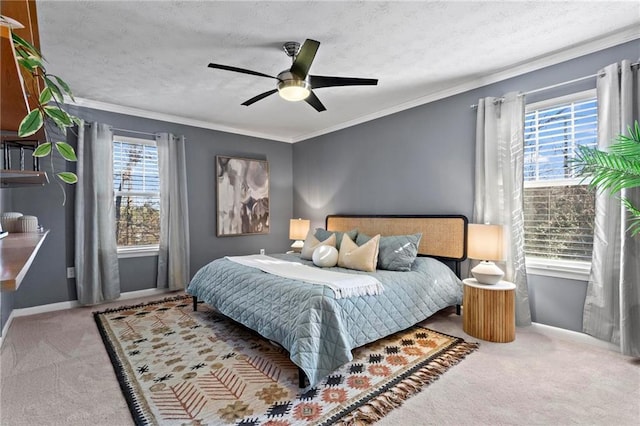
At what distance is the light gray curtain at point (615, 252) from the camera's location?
8.00ft

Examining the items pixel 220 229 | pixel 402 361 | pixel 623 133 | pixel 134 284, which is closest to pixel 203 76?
pixel 220 229

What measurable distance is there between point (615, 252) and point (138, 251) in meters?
5.23

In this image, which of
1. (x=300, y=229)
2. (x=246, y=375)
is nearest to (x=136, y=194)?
(x=300, y=229)

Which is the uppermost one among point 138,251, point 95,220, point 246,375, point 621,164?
point 621,164

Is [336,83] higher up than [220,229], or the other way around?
[336,83]

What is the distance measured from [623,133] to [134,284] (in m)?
5.53

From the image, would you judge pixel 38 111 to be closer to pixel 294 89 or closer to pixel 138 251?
pixel 294 89

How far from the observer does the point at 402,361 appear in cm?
247

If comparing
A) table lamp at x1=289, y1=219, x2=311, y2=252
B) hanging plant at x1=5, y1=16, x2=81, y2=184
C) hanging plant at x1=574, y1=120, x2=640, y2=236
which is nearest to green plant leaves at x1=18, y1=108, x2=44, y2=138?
hanging plant at x1=5, y1=16, x2=81, y2=184

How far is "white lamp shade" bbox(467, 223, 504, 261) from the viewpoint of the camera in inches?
113

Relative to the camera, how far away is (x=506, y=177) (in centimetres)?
315

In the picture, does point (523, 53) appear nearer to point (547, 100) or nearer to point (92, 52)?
point (547, 100)

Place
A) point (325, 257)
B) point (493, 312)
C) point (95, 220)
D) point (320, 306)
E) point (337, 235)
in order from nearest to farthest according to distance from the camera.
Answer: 1. point (320, 306)
2. point (493, 312)
3. point (325, 257)
4. point (95, 220)
5. point (337, 235)

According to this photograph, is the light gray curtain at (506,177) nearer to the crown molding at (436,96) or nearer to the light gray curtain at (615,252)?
the crown molding at (436,96)
